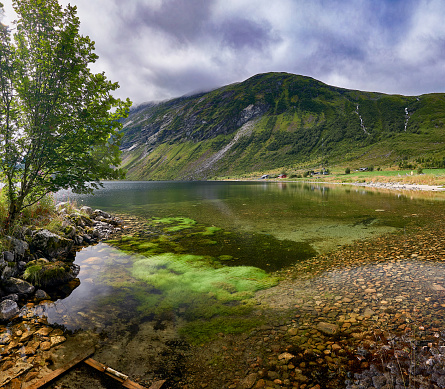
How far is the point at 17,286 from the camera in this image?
8.50m

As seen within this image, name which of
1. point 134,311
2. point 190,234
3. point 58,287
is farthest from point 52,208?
point 134,311

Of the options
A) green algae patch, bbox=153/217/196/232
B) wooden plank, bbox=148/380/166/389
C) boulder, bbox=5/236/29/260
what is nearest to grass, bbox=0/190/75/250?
boulder, bbox=5/236/29/260

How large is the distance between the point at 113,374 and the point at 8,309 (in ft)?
16.6

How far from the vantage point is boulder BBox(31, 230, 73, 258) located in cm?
1139

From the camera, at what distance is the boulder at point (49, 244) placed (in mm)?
11391

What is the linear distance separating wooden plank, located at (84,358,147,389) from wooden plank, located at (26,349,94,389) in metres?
0.18

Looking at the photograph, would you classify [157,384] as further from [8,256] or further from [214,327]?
[8,256]

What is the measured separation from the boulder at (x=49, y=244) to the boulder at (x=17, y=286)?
2958mm

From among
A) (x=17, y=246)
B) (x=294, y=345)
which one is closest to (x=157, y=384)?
(x=294, y=345)

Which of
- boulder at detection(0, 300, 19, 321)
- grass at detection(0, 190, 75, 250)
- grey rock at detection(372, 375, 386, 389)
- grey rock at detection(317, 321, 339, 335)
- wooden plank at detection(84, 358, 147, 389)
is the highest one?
grass at detection(0, 190, 75, 250)

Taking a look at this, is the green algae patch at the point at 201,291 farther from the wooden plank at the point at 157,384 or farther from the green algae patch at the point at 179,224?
the green algae patch at the point at 179,224

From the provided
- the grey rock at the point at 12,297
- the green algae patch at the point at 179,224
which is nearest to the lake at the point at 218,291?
the grey rock at the point at 12,297

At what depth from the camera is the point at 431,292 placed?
7.78m

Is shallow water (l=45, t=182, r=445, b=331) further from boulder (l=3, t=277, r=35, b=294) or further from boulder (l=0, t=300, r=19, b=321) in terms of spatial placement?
boulder (l=3, t=277, r=35, b=294)
